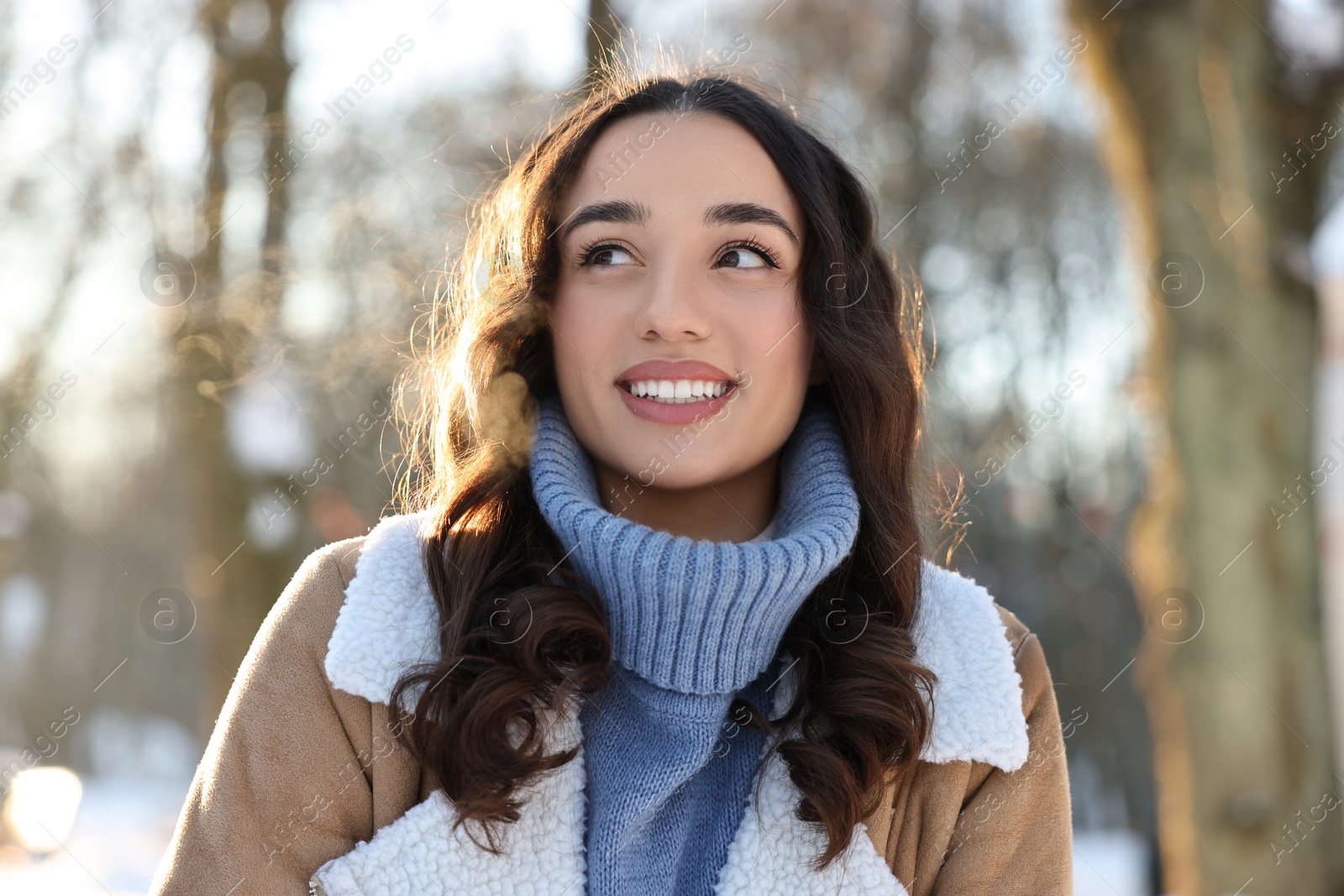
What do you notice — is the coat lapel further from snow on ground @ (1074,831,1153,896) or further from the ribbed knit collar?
snow on ground @ (1074,831,1153,896)

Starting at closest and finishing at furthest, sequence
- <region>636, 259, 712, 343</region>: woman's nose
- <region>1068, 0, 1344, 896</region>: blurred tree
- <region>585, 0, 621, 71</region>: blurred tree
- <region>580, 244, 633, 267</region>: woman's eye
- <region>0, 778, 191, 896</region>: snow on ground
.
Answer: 1. <region>636, 259, 712, 343</region>: woman's nose
2. <region>580, 244, 633, 267</region>: woman's eye
3. <region>1068, 0, 1344, 896</region>: blurred tree
4. <region>585, 0, 621, 71</region>: blurred tree
5. <region>0, 778, 191, 896</region>: snow on ground

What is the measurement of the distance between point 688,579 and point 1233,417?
12.2ft

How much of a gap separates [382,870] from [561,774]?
294 mm

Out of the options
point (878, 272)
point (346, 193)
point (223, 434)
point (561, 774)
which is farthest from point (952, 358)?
point (561, 774)

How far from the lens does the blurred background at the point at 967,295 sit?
4.75m

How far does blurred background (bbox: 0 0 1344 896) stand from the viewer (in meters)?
4.75

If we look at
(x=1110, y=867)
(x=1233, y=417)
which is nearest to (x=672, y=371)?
(x=1233, y=417)

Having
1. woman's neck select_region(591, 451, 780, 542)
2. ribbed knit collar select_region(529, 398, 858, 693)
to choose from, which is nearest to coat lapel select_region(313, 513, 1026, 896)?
ribbed knit collar select_region(529, 398, 858, 693)

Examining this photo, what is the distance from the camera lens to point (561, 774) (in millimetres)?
1845

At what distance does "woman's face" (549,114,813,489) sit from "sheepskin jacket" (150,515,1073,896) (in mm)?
405

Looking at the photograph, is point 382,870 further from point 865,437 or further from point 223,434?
point 223,434

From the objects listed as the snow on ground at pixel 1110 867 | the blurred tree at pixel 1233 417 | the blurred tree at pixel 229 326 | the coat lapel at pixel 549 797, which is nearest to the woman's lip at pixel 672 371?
the coat lapel at pixel 549 797

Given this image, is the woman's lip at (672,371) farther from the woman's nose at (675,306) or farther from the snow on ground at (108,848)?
the snow on ground at (108,848)

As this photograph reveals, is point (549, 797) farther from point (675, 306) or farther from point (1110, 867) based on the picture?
point (1110, 867)
